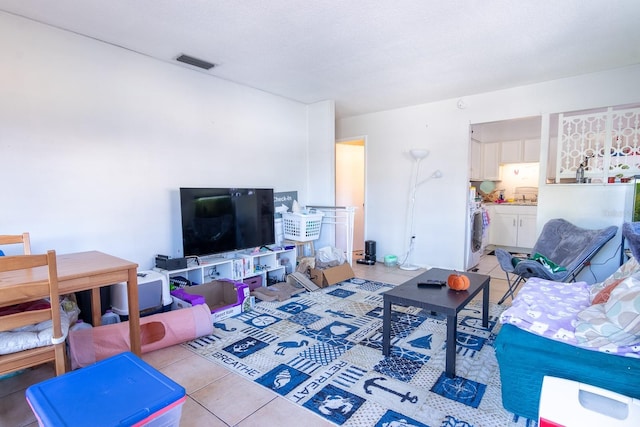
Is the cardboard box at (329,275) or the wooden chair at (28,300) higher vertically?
the wooden chair at (28,300)

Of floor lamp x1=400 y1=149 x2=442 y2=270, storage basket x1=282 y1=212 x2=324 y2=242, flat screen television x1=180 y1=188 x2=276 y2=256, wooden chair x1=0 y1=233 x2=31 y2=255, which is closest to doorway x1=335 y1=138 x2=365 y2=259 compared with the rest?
floor lamp x1=400 y1=149 x2=442 y2=270

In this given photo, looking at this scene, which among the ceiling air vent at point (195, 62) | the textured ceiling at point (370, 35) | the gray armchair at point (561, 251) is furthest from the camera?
the ceiling air vent at point (195, 62)

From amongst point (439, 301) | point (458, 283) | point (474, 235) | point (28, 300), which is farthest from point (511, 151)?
point (28, 300)

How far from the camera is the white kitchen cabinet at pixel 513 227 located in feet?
18.8

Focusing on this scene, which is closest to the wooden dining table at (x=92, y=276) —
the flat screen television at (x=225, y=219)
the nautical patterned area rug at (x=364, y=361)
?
the nautical patterned area rug at (x=364, y=361)

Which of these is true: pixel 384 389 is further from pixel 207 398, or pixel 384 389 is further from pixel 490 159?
pixel 490 159

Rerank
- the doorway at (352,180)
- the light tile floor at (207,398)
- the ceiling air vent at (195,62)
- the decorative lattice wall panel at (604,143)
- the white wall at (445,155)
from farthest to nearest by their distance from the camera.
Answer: the doorway at (352,180) → the white wall at (445,155) → the decorative lattice wall panel at (604,143) → the ceiling air vent at (195,62) → the light tile floor at (207,398)

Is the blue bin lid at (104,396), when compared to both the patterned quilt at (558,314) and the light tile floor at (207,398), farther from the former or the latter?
the patterned quilt at (558,314)

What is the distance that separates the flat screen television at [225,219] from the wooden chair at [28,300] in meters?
1.57

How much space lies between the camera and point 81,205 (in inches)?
106

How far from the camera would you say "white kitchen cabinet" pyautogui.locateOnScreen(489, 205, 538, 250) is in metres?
5.73

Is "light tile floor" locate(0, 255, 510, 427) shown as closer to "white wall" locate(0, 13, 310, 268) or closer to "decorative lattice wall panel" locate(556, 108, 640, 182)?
"white wall" locate(0, 13, 310, 268)

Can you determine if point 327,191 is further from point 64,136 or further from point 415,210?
point 64,136

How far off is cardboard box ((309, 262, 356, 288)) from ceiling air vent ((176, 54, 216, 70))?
2.51m
